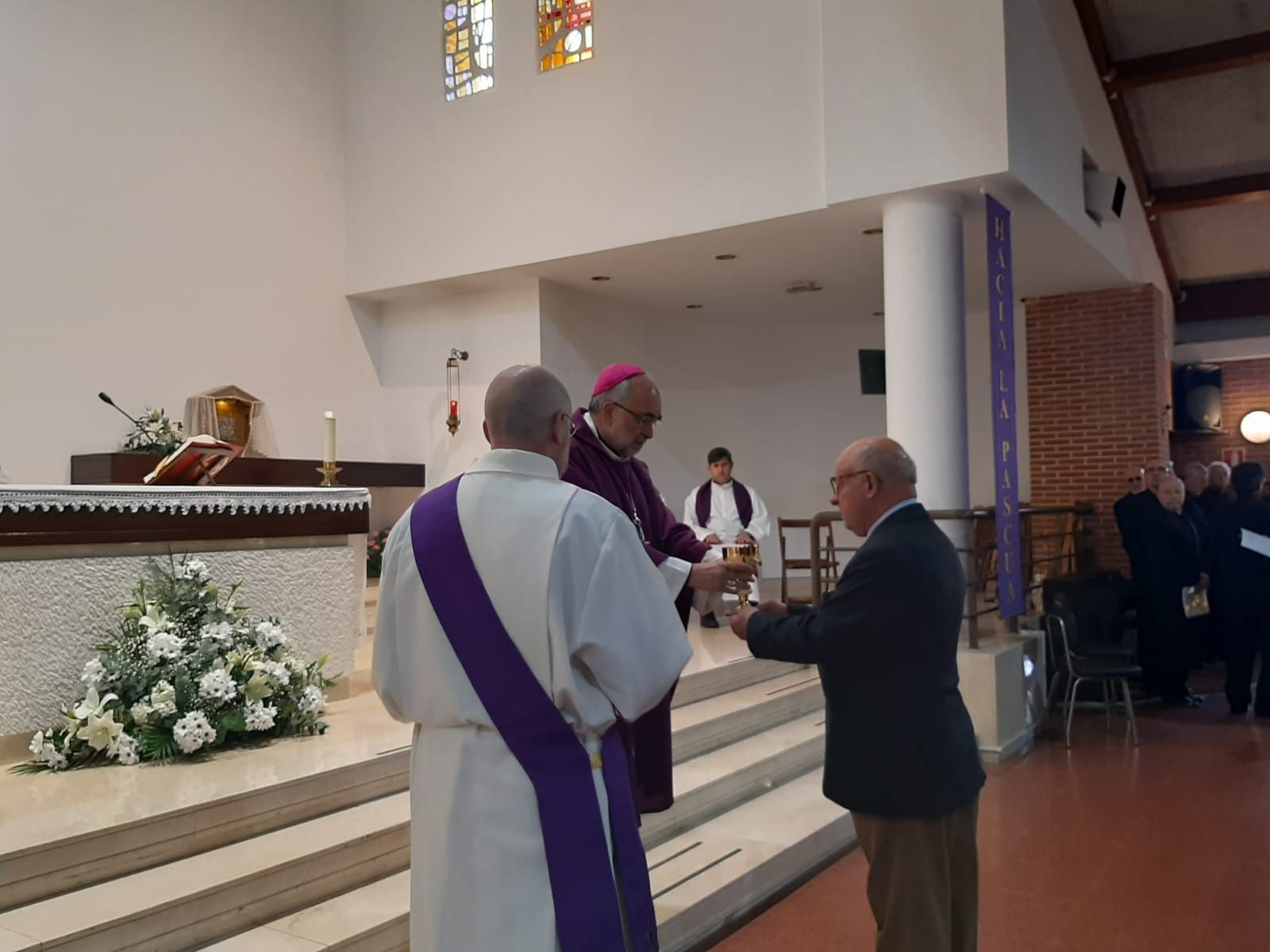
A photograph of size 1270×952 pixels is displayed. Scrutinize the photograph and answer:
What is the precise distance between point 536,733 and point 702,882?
7.18 ft

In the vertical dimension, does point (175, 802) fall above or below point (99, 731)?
below

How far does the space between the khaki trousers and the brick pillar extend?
25.2ft

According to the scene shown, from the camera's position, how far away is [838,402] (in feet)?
41.0

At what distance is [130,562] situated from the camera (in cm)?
445

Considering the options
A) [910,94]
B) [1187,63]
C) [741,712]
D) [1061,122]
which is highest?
[1187,63]

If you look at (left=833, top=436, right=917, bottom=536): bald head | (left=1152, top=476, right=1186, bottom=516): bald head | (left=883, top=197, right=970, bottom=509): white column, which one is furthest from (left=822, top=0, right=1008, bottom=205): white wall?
(left=833, top=436, right=917, bottom=536): bald head

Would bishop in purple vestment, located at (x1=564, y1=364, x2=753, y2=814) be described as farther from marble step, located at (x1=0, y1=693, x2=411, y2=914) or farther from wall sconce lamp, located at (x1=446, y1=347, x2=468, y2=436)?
wall sconce lamp, located at (x1=446, y1=347, x2=468, y2=436)

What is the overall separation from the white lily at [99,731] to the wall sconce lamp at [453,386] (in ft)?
19.4

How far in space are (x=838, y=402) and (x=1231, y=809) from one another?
7573mm

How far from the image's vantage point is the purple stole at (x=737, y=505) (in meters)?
9.09

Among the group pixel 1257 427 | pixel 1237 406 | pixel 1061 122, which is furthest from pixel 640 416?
pixel 1237 406

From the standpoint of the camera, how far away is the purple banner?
7.02 meters

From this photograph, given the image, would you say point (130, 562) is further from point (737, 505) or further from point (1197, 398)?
point (1197, 398)

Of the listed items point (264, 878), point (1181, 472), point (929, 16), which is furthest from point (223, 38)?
point (1181, 472)
